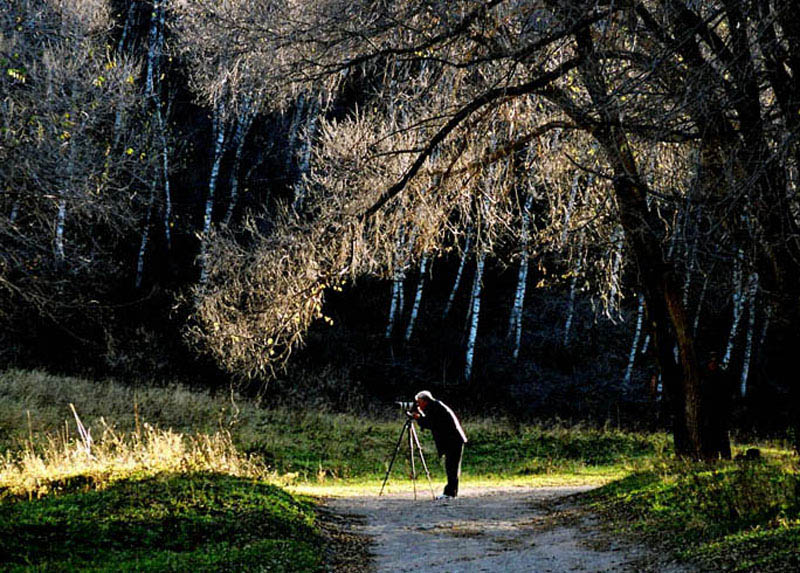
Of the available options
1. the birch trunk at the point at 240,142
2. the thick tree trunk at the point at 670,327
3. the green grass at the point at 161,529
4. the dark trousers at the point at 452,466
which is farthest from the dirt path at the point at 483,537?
the birch trunk at the point at 240,142

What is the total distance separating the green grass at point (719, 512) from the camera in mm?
6508

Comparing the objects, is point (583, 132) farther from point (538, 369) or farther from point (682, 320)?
point (538, 369)

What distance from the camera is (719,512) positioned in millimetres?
8414

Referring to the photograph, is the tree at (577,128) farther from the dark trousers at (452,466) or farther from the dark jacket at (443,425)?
the dark trousers at (452,466)

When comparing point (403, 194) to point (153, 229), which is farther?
point (153, 229)

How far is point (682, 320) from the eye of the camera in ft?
40.7

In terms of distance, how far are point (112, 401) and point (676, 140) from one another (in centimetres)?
1797

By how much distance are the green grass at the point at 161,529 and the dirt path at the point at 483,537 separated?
1002 millimetres

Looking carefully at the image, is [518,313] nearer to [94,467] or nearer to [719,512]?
[94,467]

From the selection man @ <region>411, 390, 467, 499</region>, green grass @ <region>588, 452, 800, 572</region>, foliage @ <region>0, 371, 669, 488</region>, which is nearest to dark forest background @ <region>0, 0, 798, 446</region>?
foliage @ <region>0, 371, 669, 488</region>

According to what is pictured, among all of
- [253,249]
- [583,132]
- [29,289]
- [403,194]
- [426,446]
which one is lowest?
[426,446]

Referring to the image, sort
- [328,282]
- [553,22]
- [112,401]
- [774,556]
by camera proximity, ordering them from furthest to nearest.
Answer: [112,401], [328,282], [553,22], [774,556]

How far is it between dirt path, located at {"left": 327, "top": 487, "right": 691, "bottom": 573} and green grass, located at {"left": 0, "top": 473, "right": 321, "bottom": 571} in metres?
1.00

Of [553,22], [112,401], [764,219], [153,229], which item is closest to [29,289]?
[553,22]
